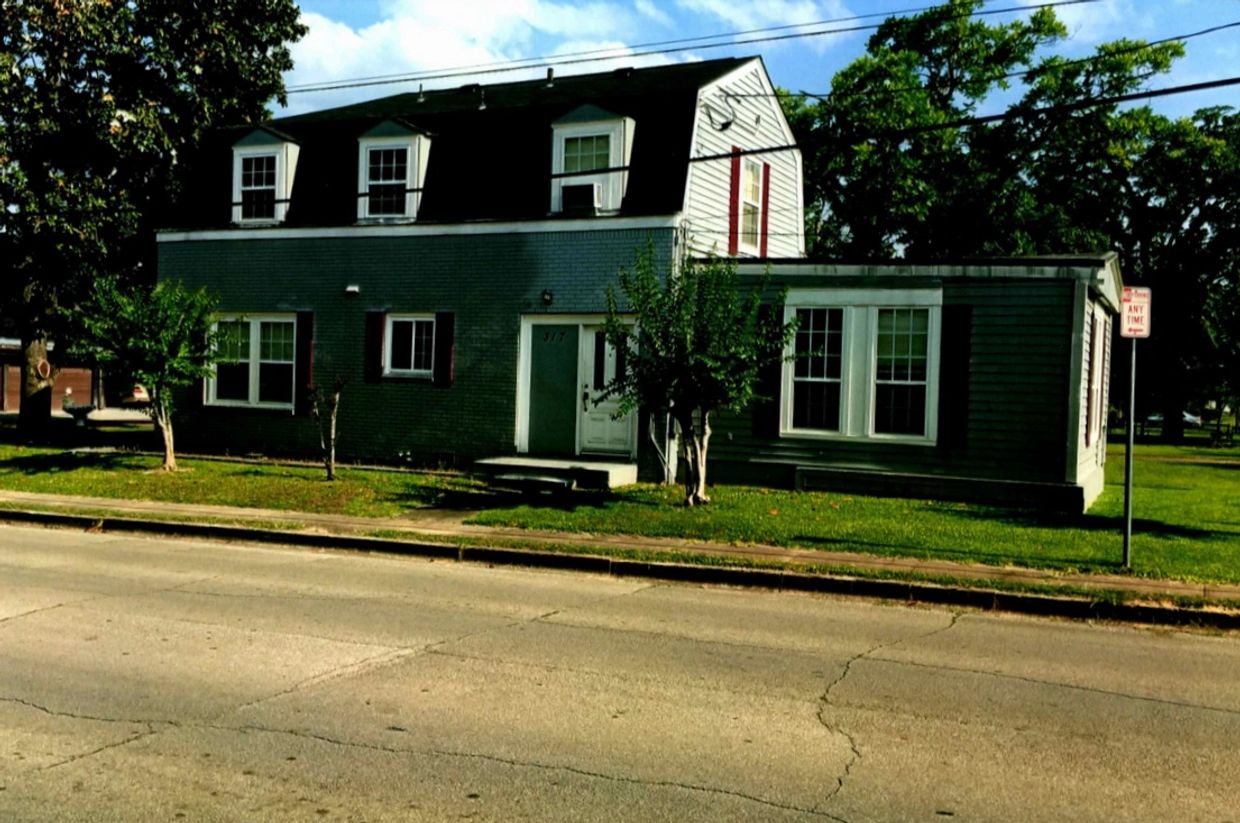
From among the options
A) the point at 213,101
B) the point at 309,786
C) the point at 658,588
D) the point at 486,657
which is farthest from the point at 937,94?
the point at 309,786

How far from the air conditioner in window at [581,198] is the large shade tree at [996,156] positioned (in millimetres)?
17889

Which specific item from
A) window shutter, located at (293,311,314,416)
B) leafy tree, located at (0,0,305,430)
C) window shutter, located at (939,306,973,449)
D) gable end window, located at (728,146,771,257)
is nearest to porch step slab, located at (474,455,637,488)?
window shutter, located at (293,311,314,416)

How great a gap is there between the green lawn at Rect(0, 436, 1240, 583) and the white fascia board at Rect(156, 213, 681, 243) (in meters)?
4.34

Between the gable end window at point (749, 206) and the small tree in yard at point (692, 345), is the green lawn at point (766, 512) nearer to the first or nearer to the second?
the small tree in yard at point (692, 345)

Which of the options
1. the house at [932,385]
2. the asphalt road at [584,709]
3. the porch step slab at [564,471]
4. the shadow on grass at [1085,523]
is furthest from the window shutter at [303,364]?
the shadow on grass at [1085,523]

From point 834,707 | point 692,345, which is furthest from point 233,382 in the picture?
point 834,707

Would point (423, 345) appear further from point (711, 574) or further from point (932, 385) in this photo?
point (711, 574)

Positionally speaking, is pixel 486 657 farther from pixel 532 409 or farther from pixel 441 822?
pixel 532 409

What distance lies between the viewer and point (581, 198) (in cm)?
1875

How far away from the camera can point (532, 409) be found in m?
19.3

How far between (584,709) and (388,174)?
16.0 metres

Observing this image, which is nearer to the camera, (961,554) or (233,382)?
(961,554)

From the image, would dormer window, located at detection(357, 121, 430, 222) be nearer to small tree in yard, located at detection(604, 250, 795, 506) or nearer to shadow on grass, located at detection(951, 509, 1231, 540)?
small tree in yard, located at detection(604, 250, 795, 506)

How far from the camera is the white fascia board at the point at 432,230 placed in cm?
1825
